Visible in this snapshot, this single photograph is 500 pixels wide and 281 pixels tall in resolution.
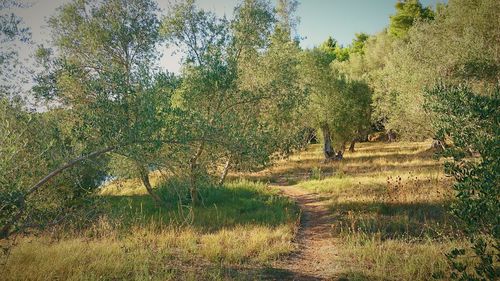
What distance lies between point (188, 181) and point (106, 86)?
9.77 feet

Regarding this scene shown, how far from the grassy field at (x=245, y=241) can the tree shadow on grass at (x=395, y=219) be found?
4cm

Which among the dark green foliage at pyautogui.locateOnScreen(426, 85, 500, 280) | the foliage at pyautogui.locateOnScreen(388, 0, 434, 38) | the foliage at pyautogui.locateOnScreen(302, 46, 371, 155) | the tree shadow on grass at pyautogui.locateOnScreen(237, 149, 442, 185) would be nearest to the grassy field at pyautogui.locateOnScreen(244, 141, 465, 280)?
the tree shadow on grass at pyautogui.locateOnScreen(237, 149, 442, 185)

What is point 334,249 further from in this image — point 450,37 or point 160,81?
point 450,37

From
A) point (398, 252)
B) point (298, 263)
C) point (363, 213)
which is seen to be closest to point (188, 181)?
point (298, 263)

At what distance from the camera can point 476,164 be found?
5.49 m

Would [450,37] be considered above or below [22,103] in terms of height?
above

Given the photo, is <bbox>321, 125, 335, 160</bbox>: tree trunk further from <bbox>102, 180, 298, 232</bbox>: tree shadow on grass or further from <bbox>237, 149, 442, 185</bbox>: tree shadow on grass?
<bbox>102, 180, 298, 232</bbox>: tree shadow on grass

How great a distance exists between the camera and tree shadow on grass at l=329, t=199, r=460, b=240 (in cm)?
1111

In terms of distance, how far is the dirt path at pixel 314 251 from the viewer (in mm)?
8531

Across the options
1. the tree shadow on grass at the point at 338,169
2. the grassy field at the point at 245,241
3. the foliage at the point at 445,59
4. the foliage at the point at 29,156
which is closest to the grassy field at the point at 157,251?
the grassy field at the point at 245,241

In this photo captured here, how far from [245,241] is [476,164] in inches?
275

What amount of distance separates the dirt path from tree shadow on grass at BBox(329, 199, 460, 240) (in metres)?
0.58

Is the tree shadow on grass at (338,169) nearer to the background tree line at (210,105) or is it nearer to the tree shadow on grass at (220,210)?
the background tree line at (210,105)

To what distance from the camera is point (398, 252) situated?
9.30 m
